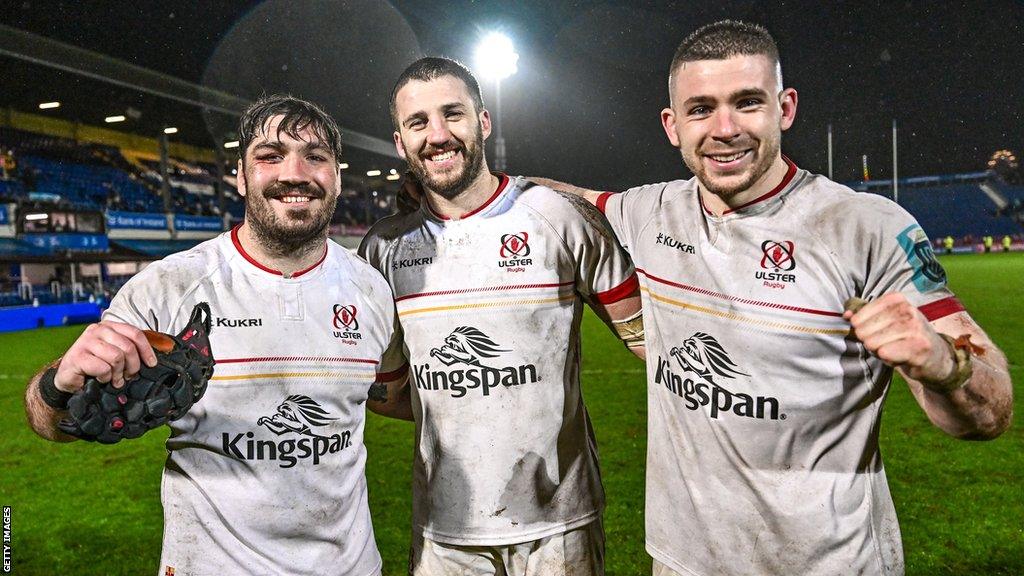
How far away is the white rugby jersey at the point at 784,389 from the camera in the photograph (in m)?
2.14

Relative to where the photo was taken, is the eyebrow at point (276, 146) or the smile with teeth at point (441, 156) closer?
the eyebrow at point (276, 146)

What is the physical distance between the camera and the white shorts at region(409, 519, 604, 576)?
2.64m

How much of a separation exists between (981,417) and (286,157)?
2308 mm

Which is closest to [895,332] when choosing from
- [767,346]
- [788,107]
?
[767,346]

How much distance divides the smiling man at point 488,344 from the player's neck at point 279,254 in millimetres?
433

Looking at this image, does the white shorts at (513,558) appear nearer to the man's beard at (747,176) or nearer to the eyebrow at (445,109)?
the man's beard at (747,176)

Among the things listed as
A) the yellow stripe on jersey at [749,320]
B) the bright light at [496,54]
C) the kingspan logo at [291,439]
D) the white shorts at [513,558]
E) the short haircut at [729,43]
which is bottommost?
the white shorts at [513,558]

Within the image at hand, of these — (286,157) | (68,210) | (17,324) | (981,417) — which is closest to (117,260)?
(68,210)

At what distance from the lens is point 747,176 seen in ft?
7.36

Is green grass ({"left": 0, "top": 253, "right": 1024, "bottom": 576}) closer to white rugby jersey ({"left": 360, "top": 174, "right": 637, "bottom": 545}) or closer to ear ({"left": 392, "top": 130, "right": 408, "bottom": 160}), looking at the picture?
white rugby jersey ({"left": 360, "top": 174, "right": 637, "bottom": 545})

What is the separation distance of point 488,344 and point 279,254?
2.79ft

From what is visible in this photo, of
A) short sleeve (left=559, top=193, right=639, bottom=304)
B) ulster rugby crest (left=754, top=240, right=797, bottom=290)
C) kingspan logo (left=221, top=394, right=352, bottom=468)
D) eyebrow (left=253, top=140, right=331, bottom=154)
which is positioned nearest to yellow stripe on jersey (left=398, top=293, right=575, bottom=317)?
short sleeve (left=559, top=193, right=639, bottom=304)

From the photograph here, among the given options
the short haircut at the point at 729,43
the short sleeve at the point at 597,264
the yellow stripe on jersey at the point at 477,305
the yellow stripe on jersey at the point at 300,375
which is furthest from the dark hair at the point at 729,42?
the yellow stripe on jersey at the point at 300,375

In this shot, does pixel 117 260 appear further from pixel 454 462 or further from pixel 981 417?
pixel 981 417
